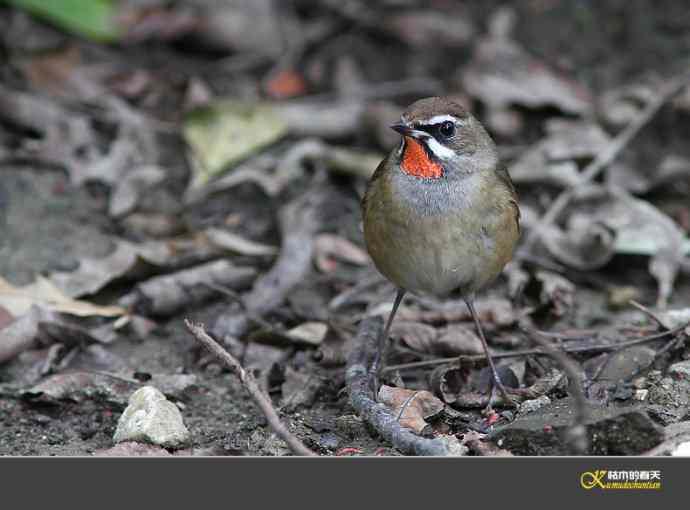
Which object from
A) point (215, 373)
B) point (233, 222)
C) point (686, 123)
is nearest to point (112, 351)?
point (215, 373)

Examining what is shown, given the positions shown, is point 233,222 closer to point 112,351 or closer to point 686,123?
point 112,351

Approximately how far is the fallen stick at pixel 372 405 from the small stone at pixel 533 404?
56 cm

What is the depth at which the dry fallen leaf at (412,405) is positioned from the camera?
5046mm

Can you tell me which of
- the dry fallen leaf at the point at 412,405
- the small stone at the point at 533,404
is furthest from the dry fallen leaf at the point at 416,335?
the small stone at the point at 533,404

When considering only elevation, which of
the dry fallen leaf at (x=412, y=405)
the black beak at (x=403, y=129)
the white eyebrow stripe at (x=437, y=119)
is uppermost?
the white eyebrow stripe at (x=437, y=119)

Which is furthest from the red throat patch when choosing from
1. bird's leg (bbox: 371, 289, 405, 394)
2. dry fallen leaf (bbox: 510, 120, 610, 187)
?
dry fallen leaf (bbox: 510, 120, 610, 187)

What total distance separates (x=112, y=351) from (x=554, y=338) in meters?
2.64

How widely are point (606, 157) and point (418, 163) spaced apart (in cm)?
303

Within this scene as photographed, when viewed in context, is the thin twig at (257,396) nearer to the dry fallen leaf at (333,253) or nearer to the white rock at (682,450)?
the white rock at (682,450)

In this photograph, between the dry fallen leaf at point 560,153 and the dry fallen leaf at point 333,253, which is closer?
the dry fallen leaf at point 333,253

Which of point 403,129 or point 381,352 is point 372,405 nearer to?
point 381,352

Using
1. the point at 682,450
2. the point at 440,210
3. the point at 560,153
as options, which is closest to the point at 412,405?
the point at 440,210

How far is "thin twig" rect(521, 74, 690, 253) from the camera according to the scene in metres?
7.50

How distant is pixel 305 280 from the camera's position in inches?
279
